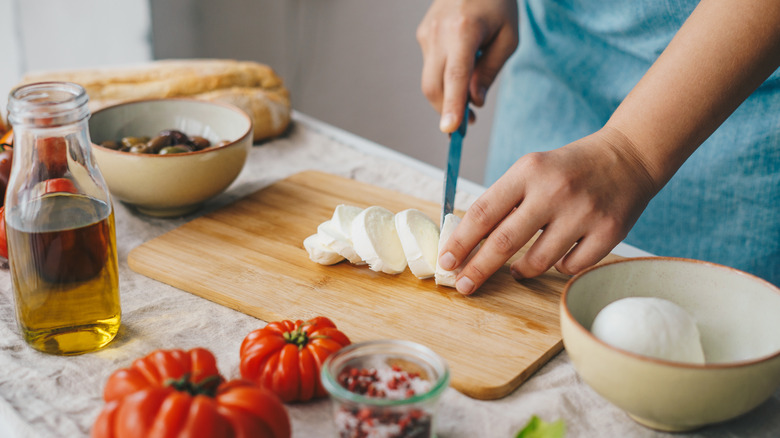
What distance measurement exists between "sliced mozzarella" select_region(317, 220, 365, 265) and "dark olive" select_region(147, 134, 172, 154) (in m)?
0.43

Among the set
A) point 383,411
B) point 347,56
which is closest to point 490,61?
point 383,411

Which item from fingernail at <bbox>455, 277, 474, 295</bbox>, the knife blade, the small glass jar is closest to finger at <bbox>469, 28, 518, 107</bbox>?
the knife blade

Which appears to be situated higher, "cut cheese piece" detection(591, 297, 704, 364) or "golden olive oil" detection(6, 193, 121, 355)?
"cut cheese piece" detection(591, 297, 704, 364)

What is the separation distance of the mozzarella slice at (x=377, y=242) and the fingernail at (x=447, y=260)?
0.11m

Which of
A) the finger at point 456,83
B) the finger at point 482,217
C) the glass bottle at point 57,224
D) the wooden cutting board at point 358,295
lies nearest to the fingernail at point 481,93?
the finger at point 456,83

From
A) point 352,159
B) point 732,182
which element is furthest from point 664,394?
point 352,159

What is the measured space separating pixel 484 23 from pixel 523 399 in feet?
2.91

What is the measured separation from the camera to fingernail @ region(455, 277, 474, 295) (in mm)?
1094

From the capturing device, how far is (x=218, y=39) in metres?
3.25

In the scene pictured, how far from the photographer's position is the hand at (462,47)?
1401 mm

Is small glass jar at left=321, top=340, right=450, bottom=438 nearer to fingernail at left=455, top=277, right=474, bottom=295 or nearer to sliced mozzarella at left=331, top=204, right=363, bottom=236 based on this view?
fingernail at left=455, top=277, right=474, bottom=295

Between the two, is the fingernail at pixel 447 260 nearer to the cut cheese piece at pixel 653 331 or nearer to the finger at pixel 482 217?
the finger at pixel 482 217

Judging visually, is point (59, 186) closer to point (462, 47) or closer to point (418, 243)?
point (418, 243)

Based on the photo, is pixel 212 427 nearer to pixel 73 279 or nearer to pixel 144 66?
pixel 73 279
